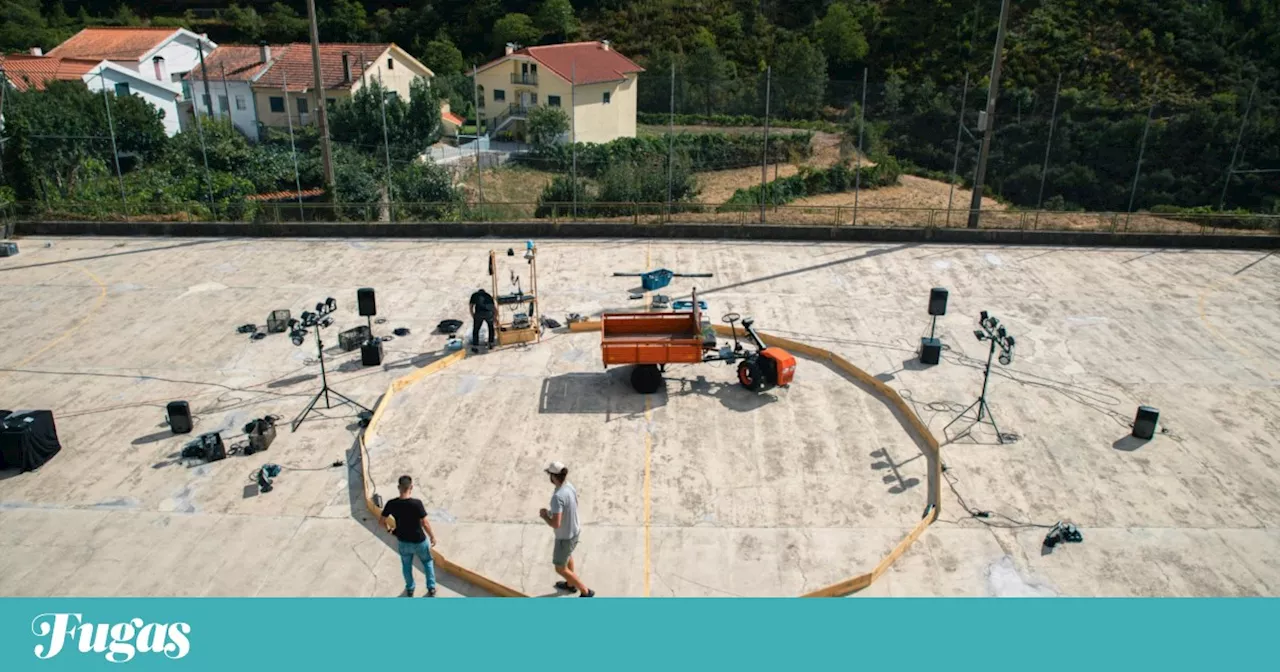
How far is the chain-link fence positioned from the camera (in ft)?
79.2

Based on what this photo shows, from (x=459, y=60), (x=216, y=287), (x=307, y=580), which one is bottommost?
(x=307, y=580)

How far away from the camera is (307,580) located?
32.9 feet

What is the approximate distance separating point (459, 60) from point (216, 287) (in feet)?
155

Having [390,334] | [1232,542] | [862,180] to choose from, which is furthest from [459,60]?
[1232,542]

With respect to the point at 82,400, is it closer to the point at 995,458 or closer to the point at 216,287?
the point at 216,287

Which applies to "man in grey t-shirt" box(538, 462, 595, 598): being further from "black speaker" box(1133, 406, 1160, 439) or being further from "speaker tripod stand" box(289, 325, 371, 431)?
"black speaker" box(1133, 406, 1160, 439)

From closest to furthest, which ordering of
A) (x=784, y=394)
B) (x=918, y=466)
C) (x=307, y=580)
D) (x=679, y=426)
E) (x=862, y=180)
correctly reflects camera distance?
(x=307, y=580)
(x=918, y=466)
(x=679, y=426)
(x=784, y=394)
(x=862, y=180)

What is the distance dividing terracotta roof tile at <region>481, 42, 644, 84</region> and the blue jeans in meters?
36.9

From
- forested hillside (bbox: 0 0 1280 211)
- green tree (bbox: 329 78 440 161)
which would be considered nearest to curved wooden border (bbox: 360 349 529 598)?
forested hillside (bbox: 0 0 1280 211)

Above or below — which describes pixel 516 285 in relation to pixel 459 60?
below

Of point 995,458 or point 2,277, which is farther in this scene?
point 2,277

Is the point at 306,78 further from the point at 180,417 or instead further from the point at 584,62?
the point at 180,417

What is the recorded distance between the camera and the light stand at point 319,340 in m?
13.6

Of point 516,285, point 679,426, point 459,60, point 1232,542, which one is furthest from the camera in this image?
point 459,60
